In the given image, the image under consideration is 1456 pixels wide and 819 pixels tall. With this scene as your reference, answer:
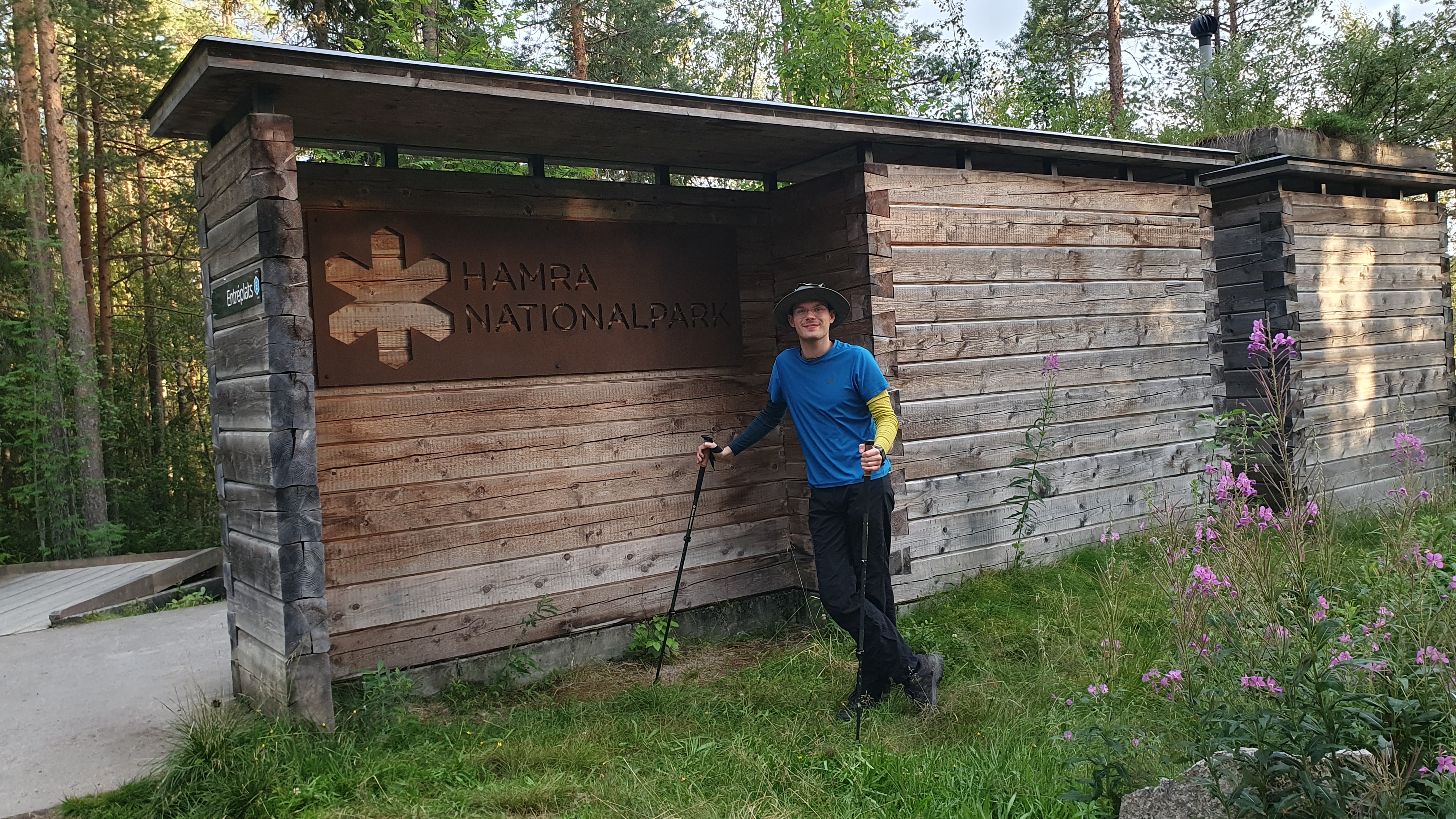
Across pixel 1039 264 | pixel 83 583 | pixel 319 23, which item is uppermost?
pixel 319 23

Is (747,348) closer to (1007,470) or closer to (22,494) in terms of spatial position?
(1007,470)

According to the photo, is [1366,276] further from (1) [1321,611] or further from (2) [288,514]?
(2) [288,514]

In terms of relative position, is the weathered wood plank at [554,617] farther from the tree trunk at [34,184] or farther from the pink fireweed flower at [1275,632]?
the tree trunk at [34,184]

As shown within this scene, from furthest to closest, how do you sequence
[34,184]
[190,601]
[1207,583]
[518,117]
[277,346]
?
[34,184], [190,601], [518,117], [277,346], [1207,583]

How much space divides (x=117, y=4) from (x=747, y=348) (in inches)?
574

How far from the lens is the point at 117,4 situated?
15.8m

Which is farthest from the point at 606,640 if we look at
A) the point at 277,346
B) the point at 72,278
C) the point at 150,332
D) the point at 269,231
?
the point at 150,332

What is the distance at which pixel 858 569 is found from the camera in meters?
5.09

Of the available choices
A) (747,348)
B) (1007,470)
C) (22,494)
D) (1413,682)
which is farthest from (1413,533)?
(22,494)

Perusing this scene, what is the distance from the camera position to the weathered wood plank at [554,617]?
547cm

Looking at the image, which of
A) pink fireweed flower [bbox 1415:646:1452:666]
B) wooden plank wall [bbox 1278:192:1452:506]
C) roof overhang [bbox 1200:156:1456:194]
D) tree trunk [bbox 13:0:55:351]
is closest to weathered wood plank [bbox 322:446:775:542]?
pink fireweed flower [bbox 1415:646:1452:666]

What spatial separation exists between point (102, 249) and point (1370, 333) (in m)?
19.5

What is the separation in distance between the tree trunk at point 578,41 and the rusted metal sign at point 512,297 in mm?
12474

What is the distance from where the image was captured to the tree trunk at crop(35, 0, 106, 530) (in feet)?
45.3
